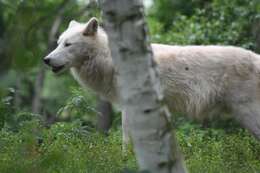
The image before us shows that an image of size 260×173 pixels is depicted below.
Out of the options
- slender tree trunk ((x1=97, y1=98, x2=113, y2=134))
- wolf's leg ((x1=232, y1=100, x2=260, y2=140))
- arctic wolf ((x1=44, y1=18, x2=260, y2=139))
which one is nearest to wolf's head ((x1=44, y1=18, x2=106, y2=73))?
arctic wolf ((x1=44, y1=18, x2=260, y2=139))

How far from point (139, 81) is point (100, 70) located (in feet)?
12.3

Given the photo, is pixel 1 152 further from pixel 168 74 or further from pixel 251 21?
pixel 251 21

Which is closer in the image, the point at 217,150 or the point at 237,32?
the point at 217,150

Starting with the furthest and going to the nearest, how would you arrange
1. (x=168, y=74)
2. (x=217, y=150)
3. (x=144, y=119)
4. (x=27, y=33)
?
(x=168, y=74) < (x=217, y=150) < (x=144, y=119) < (x=27, y=33)

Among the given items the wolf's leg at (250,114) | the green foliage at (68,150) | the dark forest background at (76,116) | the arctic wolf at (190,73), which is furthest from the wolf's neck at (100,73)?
the wolf's leg at (250,114)

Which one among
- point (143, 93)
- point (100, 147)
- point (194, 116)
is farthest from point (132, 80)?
point (194, 116)

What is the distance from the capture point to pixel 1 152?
580cm

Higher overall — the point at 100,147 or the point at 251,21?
the point at 251,21

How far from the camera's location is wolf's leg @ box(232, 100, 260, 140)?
6.39 m

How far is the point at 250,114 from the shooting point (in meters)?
6.39

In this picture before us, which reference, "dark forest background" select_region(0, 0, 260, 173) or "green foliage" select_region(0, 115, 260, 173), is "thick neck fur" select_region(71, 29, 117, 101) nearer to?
"dark forest background" select_region(0, 0, 260, 173)

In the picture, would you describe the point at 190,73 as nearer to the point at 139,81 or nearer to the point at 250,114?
the point at 250,114

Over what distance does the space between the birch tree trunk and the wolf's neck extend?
348cm

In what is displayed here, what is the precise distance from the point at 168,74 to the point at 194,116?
664 mm
